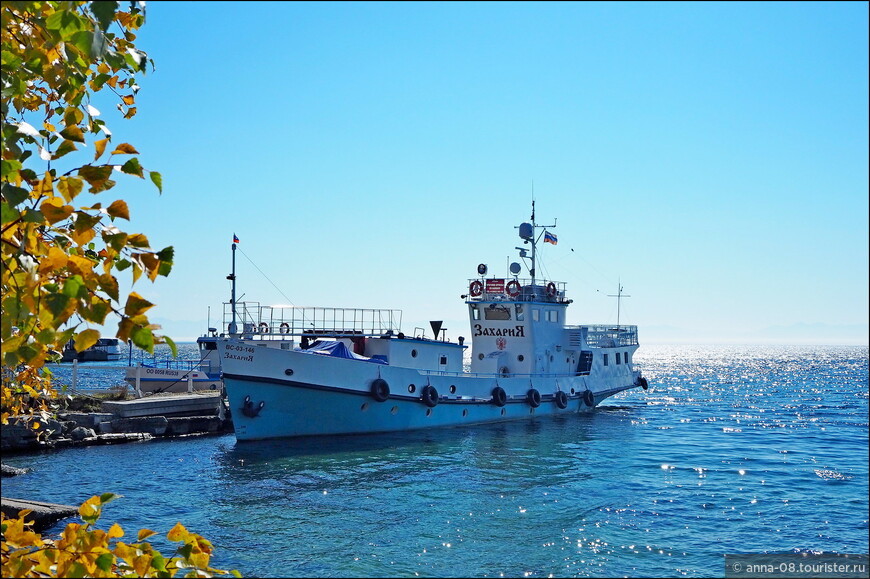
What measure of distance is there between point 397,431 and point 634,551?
50.0 feet

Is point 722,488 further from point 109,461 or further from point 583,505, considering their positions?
point 109,461

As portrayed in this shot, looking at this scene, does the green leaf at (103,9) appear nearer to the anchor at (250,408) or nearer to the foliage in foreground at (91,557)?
the foliage in foreground at (91,557)

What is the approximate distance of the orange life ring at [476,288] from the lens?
34.8 m

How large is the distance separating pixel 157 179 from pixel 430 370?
1132 inches

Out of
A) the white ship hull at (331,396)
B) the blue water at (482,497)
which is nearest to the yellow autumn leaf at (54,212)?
the blue water at (482,497)

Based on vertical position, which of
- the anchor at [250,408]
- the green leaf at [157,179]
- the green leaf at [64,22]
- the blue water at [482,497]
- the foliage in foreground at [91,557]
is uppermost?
the green leaf at [64,22]

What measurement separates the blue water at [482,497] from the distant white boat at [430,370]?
42.9 inches

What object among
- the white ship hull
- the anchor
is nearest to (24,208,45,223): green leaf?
the white ship hull

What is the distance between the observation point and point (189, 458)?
23.4m

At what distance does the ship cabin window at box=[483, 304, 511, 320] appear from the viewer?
34656 mm

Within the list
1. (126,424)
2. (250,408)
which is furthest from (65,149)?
(126,424)

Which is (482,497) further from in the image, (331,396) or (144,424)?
(144,424)

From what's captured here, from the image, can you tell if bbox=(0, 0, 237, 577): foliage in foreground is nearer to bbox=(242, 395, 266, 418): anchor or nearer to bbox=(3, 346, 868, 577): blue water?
bbox=(3, 346, 868, 577): blue water

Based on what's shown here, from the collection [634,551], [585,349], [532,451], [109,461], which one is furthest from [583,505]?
[585,349]
